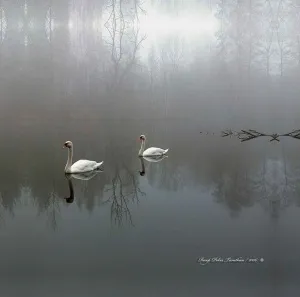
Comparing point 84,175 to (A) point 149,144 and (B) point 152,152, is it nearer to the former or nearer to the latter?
(B) point 152,152

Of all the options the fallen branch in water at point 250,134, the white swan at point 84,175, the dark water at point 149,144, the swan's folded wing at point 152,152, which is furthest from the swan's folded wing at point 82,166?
the fallen branch in water at point 250,134

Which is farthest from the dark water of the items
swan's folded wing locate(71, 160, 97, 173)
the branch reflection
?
swan's folded wing locate(71, 160, 97, 173)

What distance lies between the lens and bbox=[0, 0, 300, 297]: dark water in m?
1.83

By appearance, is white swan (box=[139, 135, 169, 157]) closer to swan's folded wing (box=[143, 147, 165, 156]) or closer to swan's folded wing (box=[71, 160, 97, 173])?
swan's folded wing (box=[143, 147, 165, 156])

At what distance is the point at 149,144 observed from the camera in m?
4.74

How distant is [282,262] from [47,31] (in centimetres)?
588

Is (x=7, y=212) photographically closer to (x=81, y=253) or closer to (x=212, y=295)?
(x=81, y=253)

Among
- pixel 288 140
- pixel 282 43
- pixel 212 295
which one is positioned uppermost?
pixel 282 43

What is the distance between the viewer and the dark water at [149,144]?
183 centimetres

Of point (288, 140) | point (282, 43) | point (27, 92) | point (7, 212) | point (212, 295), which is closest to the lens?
point (212, 295)

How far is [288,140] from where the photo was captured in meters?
4.80

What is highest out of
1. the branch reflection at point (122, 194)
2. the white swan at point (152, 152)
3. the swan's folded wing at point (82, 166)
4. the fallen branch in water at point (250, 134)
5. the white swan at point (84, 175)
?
the fallen branch in water at point (250, 134)

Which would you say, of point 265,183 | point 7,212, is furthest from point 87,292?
point 265,183

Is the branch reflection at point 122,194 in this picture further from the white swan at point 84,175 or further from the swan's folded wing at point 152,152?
the swan's folded wing at point 152,152
